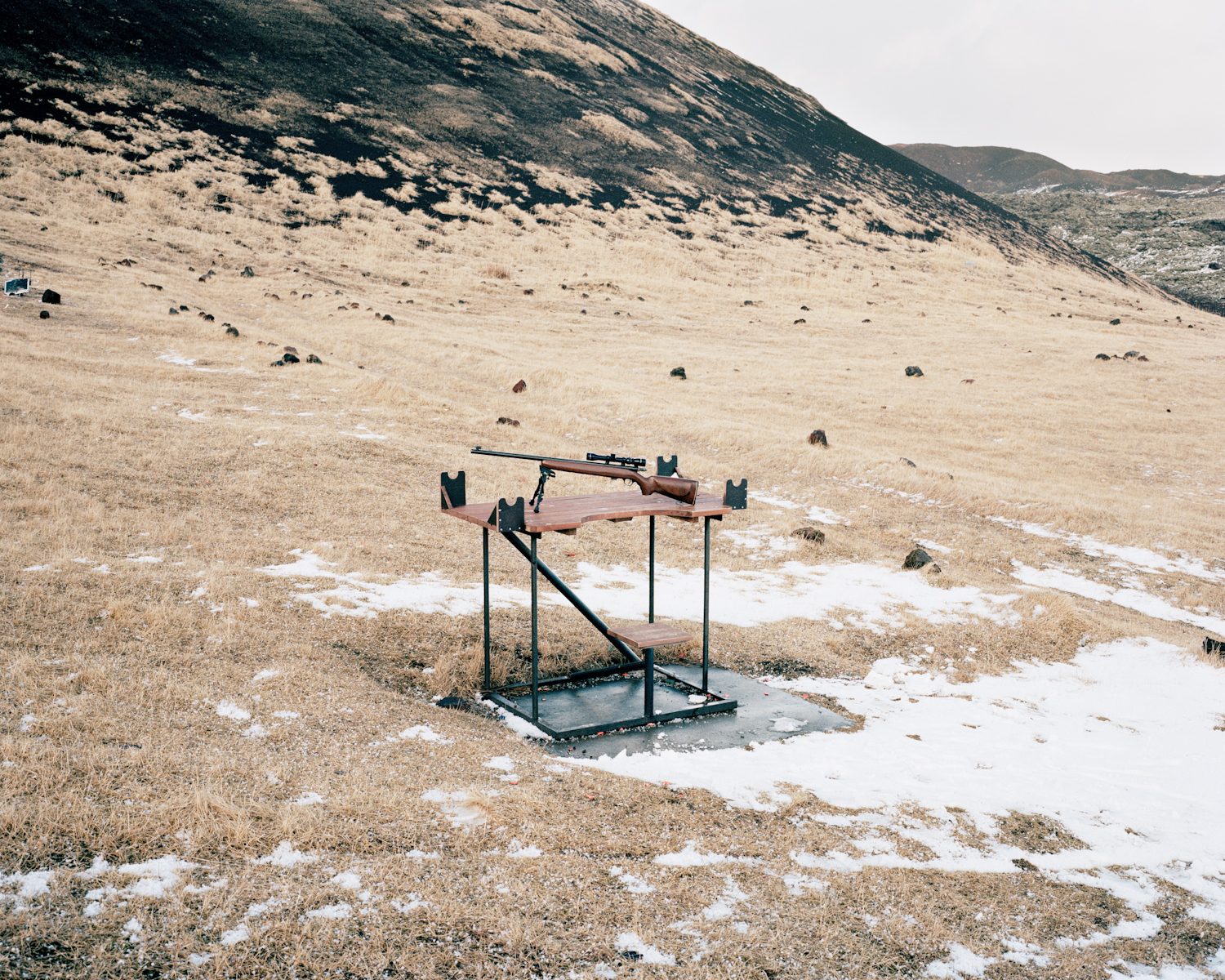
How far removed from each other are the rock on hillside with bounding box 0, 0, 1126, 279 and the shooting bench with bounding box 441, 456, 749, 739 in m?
Result: 41.8

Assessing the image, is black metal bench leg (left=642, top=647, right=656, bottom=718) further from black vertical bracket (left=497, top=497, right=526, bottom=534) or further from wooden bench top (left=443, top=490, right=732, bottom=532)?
black vertical bracket (left=497, top=497, right=526, bottom=534)

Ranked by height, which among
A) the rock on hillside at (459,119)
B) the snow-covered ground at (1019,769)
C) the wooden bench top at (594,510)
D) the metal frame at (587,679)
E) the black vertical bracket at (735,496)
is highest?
the rock on hillside at (459,119)

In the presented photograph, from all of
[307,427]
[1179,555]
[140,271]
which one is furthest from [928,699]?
[140,271]

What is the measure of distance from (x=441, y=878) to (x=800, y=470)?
14353mm

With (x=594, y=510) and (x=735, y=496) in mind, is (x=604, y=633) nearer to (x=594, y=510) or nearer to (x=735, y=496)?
(x=594, y=510)

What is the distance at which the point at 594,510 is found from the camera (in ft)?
22.9

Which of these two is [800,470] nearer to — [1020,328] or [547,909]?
[547,909]

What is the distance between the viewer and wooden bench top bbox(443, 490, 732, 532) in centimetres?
662

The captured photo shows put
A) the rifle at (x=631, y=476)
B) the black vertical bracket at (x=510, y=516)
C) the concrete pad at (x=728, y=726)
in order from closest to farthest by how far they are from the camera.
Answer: the black vertical bracket at (x=510, y=516)
the concrete pad at (x=728, y=726)
the rifle at (x=631, y=476)

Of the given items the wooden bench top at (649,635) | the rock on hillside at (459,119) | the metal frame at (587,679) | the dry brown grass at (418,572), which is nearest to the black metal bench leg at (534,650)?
the metal frame at (587,679)

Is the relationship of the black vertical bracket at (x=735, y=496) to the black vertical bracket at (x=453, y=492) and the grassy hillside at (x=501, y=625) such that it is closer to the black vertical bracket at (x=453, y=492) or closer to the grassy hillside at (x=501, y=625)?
the grassy hillside at (x=501, y=625)

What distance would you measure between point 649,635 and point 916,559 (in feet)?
22.4

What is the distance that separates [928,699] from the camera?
331 inches

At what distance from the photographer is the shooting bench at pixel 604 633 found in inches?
267
